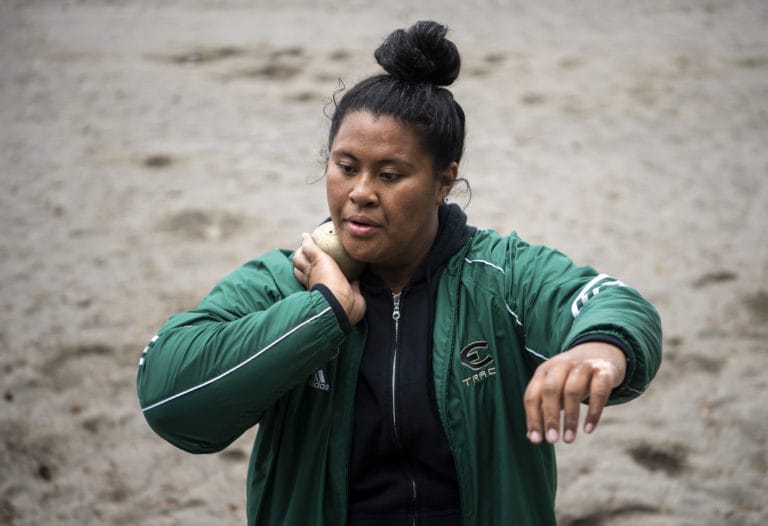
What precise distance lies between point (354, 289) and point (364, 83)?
0.54m

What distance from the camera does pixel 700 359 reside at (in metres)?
4.73

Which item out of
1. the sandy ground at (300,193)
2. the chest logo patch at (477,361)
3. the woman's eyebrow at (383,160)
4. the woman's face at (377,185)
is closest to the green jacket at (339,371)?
the chest logo patch at (477,361)

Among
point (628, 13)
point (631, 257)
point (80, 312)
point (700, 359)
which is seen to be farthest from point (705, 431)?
point (628, 13)

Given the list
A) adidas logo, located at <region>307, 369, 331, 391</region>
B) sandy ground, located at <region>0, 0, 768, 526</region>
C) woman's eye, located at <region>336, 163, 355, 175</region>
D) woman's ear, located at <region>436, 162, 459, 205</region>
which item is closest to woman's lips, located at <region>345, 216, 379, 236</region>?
woman's eye, located at <region>336, 163, 355, 175</region>

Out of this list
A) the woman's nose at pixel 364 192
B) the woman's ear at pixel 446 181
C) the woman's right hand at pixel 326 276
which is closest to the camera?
the woman's right hand at pixel 326 276

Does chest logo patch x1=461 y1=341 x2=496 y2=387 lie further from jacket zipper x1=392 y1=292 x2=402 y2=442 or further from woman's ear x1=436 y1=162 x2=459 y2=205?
woman's ear x1=436 y1=162 x2=459 y2=205

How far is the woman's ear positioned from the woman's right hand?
34 centimetres

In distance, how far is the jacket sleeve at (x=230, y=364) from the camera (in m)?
1.85

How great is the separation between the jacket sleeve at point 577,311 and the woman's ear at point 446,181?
22cm

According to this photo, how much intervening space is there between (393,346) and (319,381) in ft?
0.65

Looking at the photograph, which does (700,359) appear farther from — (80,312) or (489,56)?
(489,56)

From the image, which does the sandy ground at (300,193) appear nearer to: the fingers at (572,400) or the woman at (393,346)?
the woman at (393,346)

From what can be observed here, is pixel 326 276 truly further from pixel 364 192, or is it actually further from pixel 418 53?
pixel 418 53

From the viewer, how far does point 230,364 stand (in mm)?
1857
